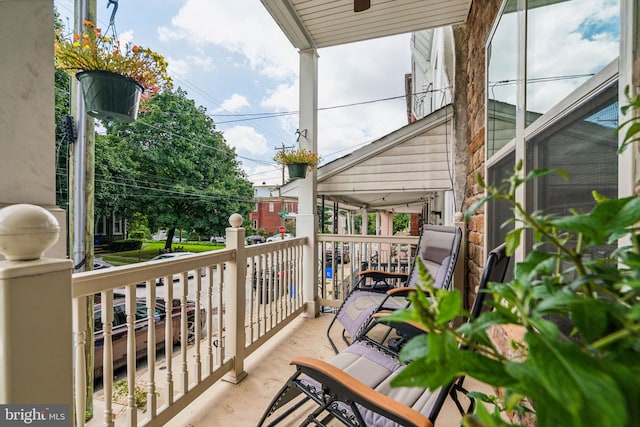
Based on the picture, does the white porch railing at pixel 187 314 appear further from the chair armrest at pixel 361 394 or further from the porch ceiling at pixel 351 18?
the porch ceiling at pixel 351 18

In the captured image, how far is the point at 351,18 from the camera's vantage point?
10.3ft

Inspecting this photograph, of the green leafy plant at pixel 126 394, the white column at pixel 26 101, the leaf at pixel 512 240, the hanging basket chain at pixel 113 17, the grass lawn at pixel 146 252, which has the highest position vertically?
the hanging basket chain at pixel 113 17

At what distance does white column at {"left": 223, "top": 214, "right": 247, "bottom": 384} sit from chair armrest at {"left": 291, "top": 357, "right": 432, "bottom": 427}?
102 cm

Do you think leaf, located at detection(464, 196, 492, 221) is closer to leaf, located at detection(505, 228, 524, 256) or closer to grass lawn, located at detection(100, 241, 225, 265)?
leaf, located at detection(505, 228, 524, 256)

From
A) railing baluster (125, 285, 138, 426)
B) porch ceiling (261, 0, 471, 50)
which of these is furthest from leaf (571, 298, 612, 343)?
porch ceiling (261, 0, 471, 50)

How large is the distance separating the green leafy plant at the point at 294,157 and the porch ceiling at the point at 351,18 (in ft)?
4.26

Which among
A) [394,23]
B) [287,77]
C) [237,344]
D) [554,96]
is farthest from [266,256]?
[287,77]

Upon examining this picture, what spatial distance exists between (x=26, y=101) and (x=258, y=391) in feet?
6.82

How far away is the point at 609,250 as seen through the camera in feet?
3.09

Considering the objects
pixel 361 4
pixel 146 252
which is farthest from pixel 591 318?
pixel 146 252

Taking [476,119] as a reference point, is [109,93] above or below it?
below

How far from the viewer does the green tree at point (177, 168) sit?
872 centimetres

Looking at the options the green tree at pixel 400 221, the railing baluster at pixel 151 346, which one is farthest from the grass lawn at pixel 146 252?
the green tree at pixel 400 221

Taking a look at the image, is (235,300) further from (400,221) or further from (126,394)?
(400,221)
